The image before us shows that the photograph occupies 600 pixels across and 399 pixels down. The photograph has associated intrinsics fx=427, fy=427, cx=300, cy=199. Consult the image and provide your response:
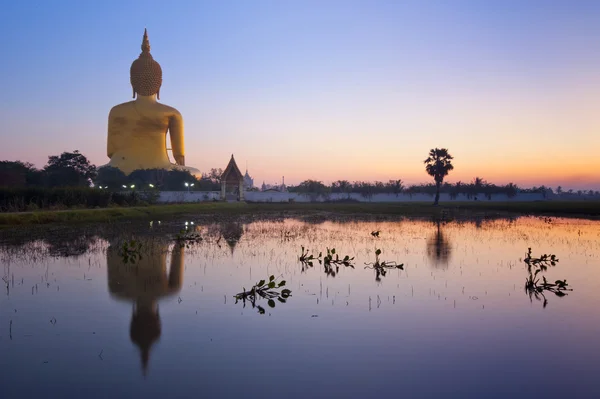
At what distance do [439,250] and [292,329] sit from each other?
10584mm

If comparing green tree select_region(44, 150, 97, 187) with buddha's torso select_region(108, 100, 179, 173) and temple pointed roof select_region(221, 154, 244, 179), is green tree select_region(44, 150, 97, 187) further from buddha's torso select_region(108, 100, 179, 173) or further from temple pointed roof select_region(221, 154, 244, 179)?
temple pointed roof select_region(221, 154, 244, 179)

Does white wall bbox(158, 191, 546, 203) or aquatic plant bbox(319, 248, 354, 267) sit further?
white wall bbox(158, 191, 546, 203)

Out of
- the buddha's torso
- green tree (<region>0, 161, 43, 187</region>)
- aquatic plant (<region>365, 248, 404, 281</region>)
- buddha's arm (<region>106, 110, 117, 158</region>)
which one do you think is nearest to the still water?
aquatic plant (<region>365, 248, 404, 281</region>)

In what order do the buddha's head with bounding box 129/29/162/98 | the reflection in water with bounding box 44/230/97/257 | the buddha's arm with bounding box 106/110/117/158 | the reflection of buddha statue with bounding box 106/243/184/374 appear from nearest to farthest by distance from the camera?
the reflection of buddha statue with bounding box 106/243/184/374
the reflection in water with bounding box 44/230/97/257
the buddha's head with bounding box 129/29/162/98
the buddha's arm with bounding box 106/110/117/158

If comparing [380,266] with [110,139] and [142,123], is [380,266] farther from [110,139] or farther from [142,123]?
[110,139]

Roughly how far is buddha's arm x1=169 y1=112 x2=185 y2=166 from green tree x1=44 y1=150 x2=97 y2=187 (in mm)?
11369

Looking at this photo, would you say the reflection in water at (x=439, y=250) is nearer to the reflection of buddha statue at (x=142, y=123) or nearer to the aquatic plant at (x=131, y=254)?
the aquatic plant at (x=131, y=254)

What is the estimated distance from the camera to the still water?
16.5 feet

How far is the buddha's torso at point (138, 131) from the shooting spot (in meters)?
59.0

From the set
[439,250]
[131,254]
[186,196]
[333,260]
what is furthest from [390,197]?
[131,254]

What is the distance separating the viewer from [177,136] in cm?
6244

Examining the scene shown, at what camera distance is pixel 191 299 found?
8.61 metres

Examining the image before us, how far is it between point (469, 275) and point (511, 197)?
233ft

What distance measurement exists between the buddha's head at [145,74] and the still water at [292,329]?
50.1 metres
